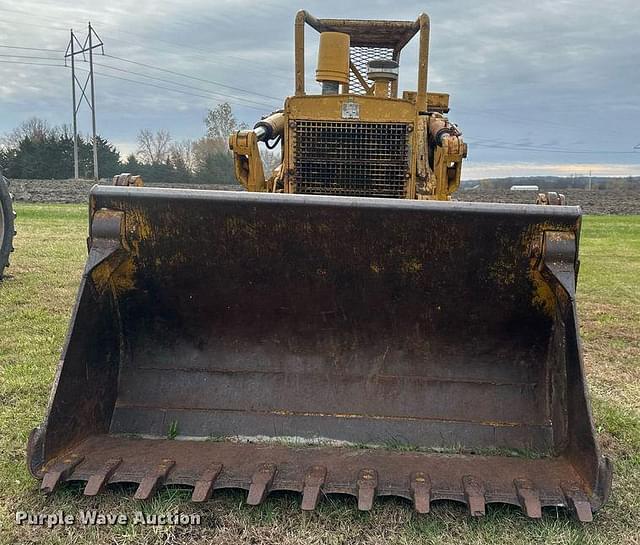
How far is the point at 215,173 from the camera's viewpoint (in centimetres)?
4184

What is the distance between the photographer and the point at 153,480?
2.65 metres

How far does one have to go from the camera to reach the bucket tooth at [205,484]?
260cm

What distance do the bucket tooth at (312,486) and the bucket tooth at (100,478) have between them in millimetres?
795

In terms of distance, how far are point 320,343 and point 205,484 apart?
1.03 m

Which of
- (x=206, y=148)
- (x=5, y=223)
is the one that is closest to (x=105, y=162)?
(x=206, y=148)

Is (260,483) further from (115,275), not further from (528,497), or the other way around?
(115,275)

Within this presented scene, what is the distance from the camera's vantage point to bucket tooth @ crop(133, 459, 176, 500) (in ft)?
8.55

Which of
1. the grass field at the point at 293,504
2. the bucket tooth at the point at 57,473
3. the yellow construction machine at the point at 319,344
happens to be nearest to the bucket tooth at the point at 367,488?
the yellow construction machine at the point at 319,344

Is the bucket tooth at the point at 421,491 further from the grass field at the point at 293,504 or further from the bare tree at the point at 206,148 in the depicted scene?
the bare tree at the point at 206,148

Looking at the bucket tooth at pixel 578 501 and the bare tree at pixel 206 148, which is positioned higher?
the bare tree at pixel 206 148

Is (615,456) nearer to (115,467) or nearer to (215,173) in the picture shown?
(115,467)

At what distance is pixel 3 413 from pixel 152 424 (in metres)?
1.07

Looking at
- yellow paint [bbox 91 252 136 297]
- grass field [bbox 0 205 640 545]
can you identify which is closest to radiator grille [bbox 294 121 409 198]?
yellow paint [bbox 91 252 136 297]

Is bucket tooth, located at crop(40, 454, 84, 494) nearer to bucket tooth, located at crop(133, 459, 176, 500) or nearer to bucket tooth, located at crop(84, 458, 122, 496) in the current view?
bucket tooth, located at crop(84, 458, 122, 496)
